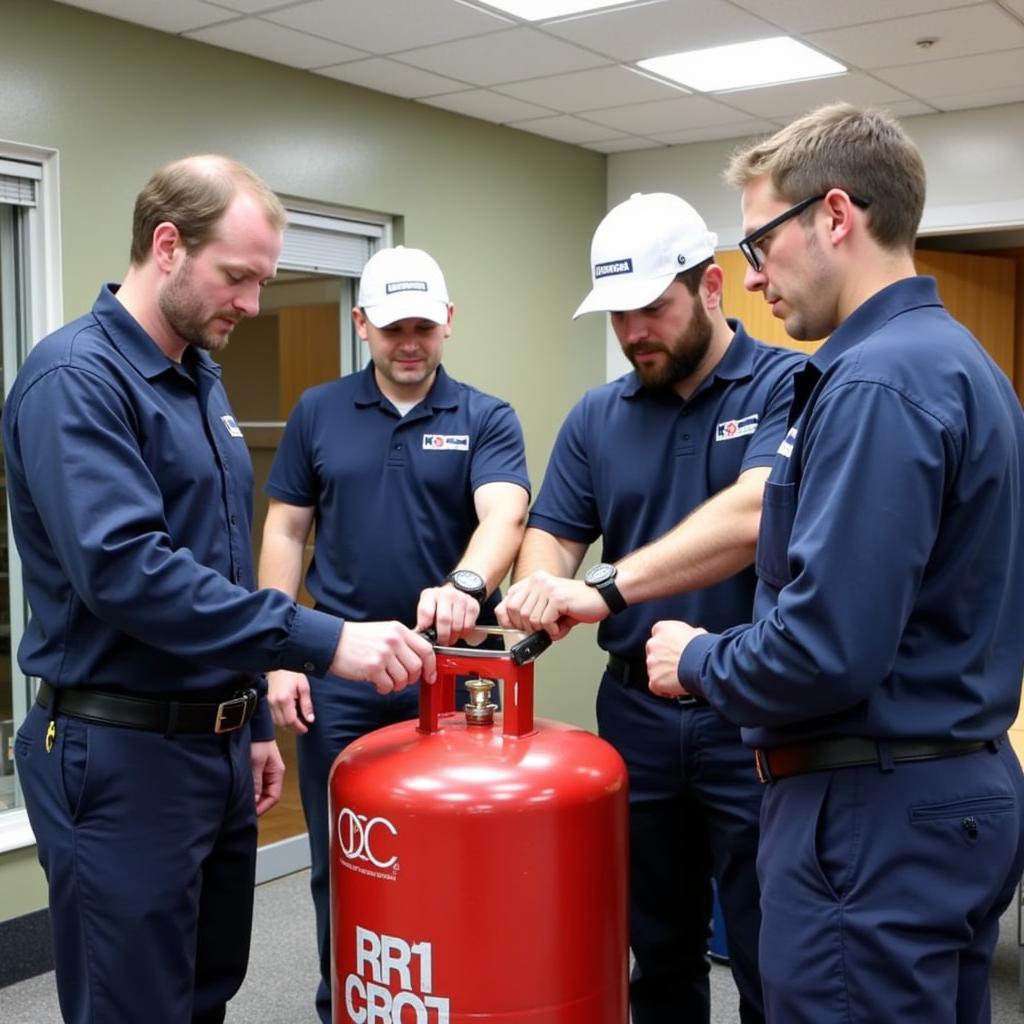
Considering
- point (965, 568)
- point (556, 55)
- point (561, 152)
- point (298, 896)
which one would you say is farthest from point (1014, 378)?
point (965, 568)

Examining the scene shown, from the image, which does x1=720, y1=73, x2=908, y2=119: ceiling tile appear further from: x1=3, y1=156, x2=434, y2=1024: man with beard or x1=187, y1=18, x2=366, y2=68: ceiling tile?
x1=3, y1=156, x2=434, y2=1024: man with beard

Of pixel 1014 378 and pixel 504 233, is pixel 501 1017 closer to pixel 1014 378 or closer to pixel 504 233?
pixel 504 233

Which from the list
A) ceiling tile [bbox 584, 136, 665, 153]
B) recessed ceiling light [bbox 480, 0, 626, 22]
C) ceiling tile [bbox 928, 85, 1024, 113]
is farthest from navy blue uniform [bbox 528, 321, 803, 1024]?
ceiling tile [bbox 584, 136, 665, 153]

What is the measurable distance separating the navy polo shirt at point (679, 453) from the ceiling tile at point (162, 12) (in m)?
1.73

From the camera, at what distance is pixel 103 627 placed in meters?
1.62

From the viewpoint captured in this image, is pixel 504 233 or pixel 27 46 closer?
pixel 27 46

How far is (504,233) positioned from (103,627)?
3.26 m

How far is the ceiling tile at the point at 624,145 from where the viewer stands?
490cm

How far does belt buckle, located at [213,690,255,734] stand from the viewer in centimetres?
170

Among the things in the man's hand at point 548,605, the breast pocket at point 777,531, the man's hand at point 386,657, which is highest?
the breast pocket at point 777,531

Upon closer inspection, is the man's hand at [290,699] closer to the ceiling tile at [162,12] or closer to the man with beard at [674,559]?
the man with beard at [674,559]

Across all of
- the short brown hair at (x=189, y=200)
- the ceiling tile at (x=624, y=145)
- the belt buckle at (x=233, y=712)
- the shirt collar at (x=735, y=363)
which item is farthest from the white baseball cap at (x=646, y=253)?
the ceiling tile at (x=624, y=145)

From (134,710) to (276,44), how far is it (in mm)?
2415

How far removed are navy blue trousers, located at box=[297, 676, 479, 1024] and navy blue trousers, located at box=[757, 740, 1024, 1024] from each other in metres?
1.10
